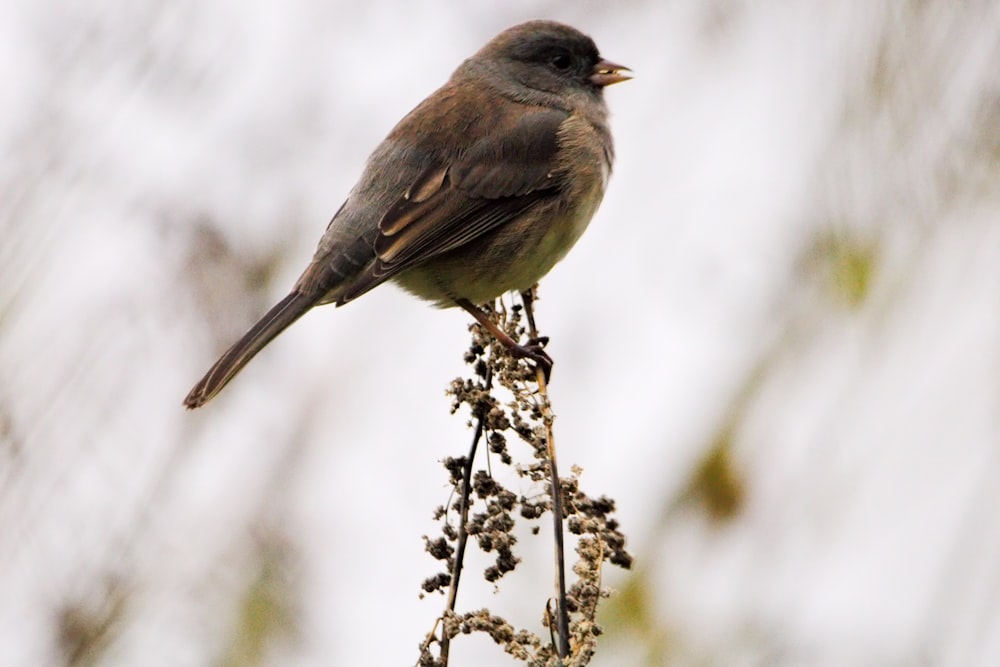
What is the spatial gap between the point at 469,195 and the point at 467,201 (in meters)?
0.03

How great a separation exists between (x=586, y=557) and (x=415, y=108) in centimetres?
242

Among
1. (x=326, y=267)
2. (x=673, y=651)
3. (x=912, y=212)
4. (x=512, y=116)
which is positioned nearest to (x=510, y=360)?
(x=673, y=651)

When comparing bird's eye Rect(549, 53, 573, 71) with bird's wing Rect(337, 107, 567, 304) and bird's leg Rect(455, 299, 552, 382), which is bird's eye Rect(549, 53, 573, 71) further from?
bird's leg Rect(455, 299, 552, 382)

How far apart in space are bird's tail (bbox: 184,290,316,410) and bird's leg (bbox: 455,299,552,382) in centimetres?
50

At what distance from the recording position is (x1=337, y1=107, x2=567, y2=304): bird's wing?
11.3ft

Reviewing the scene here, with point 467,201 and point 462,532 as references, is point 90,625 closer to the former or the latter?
point 462,532

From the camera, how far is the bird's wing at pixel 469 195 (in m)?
3.45

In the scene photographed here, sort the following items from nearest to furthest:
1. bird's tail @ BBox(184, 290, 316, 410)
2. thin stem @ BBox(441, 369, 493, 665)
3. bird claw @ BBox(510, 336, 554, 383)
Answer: thin stem @ BBox(441, 369, 493, 665), bird claw @ BBox(510, 336, 554, 383), bird's tail @ BBox(184, 290, 316, 410)

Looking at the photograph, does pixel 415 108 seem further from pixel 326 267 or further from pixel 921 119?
pixel 921 119

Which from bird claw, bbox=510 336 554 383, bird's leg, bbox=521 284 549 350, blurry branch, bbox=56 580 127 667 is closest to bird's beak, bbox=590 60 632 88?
bird's leg, bbox=521 284 549 350

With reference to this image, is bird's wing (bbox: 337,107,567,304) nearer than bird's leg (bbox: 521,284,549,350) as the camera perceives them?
No

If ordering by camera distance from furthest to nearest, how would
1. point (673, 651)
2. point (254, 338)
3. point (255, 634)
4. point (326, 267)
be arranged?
point (326, 267) → point (254, 338) → point (255, 634) → point (673, 651)

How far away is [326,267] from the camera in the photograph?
138 inches

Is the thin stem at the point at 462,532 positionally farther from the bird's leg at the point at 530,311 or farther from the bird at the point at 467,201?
the bird at the point at 467,201
